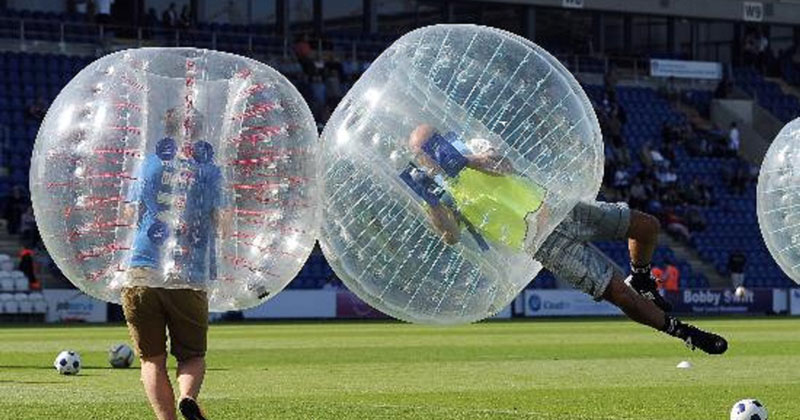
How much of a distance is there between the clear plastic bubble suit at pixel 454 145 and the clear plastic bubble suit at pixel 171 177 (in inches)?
19.8

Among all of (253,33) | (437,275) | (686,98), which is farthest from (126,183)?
(686,98)

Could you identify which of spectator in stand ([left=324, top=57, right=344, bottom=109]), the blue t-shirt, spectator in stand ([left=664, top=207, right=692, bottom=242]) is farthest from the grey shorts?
spectator in stand ([left=664, top=207, right=692, bottom=242])

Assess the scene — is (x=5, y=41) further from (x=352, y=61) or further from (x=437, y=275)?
(x=437, y=275)

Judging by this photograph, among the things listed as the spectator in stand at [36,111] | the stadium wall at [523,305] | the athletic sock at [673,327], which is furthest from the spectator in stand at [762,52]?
the athletic sock at [673,327]

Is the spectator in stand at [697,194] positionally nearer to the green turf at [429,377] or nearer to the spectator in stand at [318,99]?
the spectator in stand at [318,99]

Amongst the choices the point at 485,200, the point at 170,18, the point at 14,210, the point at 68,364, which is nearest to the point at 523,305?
the point at 14,210

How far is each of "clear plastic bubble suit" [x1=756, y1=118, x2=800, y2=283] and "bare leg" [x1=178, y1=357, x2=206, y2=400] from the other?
666cm

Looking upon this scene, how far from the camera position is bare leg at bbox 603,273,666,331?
451 inches

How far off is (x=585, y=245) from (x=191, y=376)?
3122 mm

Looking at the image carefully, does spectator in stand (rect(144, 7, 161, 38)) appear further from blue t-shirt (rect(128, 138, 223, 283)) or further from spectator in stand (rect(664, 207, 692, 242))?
blue t-shirt (rect(128, 138, 223, 283))

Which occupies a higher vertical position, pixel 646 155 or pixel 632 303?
pixel 632 303

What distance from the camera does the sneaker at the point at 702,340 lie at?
11.5 metres

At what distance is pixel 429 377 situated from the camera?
55.4ft

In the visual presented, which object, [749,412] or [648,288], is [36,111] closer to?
[648,288]
